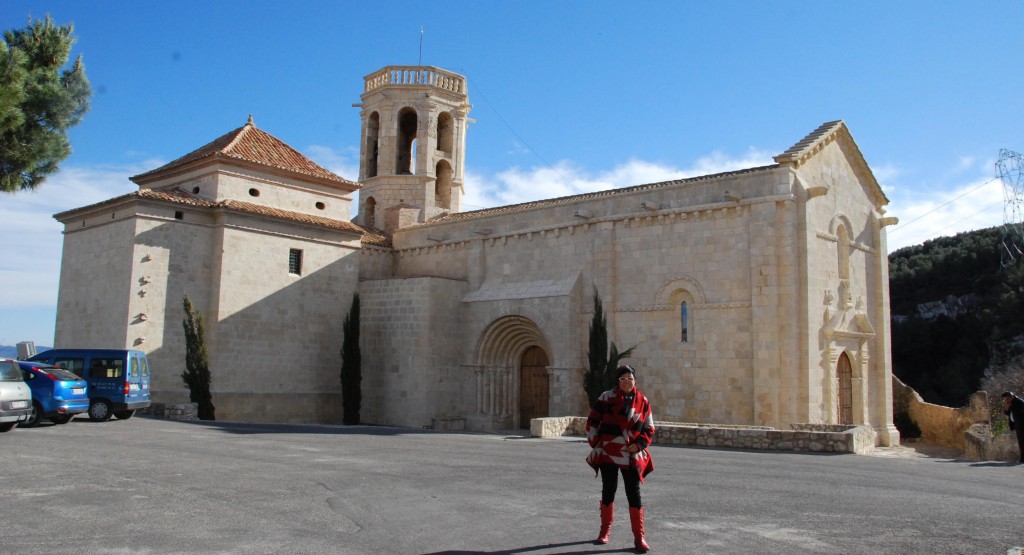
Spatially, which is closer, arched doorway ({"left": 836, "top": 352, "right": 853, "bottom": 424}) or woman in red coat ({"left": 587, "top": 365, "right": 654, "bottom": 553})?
woman in red coat ({"left": 587, "top": 365, "right": 654, "bottom": 553})

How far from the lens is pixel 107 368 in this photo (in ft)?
59.7

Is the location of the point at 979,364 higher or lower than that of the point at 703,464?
higher

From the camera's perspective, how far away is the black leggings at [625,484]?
6.68m

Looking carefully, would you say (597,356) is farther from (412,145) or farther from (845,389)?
(412,145)

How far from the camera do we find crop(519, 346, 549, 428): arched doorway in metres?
26.5

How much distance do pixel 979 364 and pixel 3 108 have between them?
49.5 metres

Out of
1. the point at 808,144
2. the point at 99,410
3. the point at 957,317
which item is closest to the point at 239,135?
the point at 99,410

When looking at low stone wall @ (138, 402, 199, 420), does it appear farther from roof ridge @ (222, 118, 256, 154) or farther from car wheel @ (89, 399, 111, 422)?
roof ridge @ (222, 118, 256, 154)

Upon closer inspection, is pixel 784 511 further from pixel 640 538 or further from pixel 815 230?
pixel 815 230

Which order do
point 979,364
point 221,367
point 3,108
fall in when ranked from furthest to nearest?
point 979,364 < point 221,367 < point 3,108

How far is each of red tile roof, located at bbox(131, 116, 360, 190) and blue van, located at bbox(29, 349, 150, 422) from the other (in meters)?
9.13

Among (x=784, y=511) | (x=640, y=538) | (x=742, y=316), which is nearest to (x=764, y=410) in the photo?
(x=742, y=316)

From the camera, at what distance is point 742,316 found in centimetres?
2120

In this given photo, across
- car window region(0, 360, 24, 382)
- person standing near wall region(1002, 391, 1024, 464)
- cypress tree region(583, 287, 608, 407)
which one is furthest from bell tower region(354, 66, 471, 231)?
person standing near wall region(1002, 391, 1024, 464)
